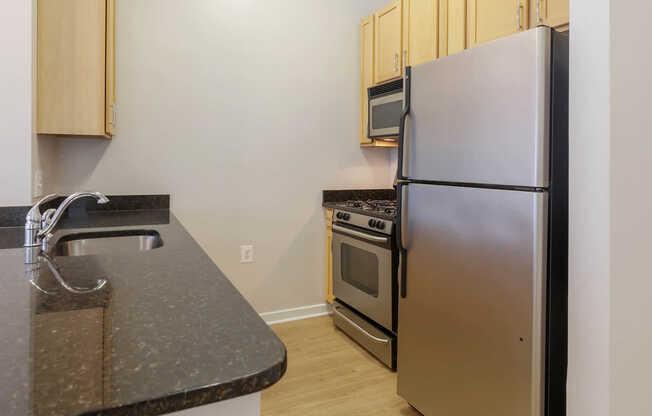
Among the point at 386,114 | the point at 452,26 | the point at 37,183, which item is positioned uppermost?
the point at 452,26

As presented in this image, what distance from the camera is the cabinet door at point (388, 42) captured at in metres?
2.91

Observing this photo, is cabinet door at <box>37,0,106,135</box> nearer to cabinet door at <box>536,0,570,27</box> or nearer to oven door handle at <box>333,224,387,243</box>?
oven door handle at <box>333,224,387,243</box>

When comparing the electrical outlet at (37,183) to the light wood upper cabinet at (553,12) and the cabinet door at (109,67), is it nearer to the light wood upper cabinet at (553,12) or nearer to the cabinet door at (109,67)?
the cabinet door at (109,67)

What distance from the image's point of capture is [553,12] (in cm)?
184

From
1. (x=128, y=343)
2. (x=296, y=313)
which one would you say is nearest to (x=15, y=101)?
(x=128, y=343)

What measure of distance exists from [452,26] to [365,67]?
104cm

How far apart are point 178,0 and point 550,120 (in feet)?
7.98

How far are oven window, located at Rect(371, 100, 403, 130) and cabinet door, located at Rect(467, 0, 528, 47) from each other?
2.21 ft

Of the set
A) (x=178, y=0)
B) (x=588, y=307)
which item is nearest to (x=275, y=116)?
(x=178, y=0)

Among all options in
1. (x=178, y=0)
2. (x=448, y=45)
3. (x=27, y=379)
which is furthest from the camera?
(x=178, y=0)

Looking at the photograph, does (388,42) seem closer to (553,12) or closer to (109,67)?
(553,12)

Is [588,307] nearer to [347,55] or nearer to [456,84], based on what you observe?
[456,84]

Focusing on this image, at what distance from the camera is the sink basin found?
1.83 m

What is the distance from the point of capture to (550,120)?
1.42 m
